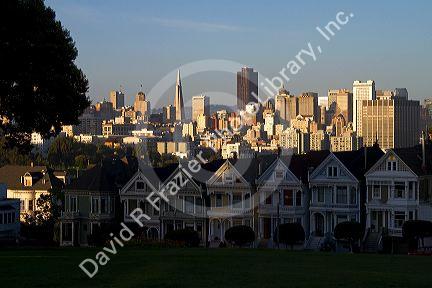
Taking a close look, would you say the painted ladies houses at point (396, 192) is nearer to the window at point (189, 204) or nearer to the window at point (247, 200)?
the window at point (247, 200)

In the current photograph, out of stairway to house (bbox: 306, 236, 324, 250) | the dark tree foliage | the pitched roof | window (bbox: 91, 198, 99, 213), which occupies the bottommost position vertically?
stairway to house (bbox: 306, 236, 324, 250)

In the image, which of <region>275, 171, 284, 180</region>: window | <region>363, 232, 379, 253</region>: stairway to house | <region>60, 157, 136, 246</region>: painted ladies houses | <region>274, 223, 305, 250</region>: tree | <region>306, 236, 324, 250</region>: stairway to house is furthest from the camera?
<region>60, 157, 136, 246</region>: painted ladies houses

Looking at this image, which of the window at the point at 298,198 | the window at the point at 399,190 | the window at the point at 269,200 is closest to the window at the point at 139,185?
the window at the point at 269,200

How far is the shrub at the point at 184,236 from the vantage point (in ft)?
174

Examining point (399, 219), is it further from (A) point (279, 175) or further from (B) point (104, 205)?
(B) point (104, 205)

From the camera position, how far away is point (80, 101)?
1508 inches

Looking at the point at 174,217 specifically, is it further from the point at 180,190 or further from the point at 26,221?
the point at 26,221

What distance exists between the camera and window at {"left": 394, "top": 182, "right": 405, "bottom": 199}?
172 feet

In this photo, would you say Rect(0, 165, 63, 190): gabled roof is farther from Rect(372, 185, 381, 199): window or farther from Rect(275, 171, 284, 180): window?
Rect(372, 185, 381, 199): window

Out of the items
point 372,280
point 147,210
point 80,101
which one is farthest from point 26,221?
point 372,280

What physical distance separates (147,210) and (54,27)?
24.1 m

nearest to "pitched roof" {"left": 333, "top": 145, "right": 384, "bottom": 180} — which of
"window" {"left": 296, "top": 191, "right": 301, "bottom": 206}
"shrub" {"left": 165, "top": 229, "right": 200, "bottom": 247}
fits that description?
"window" {"left": 296, "top": 191, "right": 301, "bottom": 206}

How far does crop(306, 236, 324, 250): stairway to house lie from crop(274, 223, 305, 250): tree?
0.65 m

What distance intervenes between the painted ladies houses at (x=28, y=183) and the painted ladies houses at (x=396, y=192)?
142 ft
